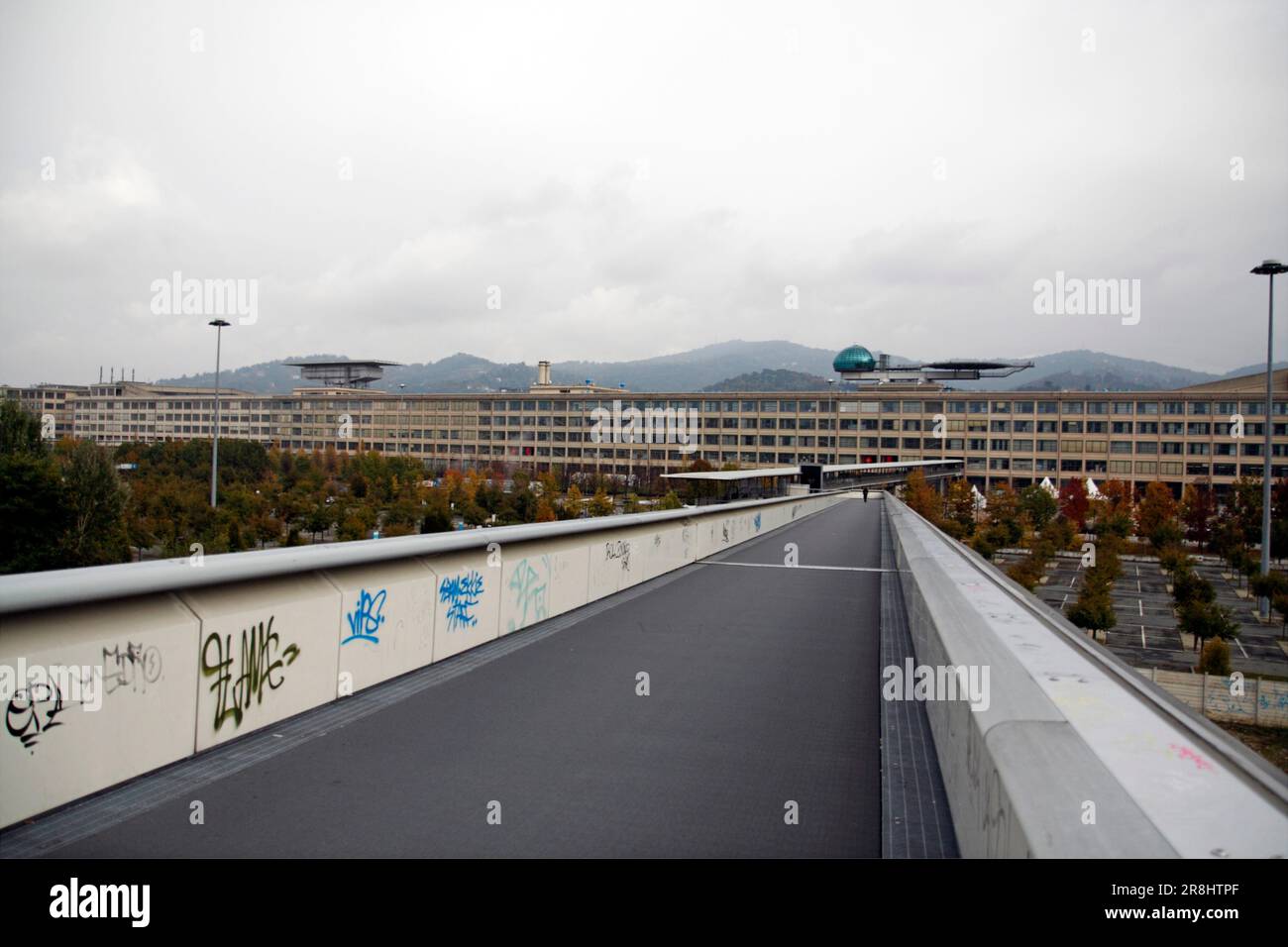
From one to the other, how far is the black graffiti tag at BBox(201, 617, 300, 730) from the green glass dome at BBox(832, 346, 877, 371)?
15391cm

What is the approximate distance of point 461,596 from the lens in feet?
26.9

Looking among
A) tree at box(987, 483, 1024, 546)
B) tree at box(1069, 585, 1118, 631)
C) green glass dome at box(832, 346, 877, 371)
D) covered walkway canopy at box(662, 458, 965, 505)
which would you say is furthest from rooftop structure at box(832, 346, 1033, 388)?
tree at box(1069, 585, 1118, 631)

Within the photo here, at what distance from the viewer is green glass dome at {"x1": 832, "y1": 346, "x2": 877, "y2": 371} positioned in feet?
506

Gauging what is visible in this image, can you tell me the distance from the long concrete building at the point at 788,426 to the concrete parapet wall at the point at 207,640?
105165 millimetres

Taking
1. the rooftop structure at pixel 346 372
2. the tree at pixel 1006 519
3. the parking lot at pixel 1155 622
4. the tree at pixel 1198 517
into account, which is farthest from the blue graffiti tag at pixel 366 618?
the rooftop structure at pixel 346 372

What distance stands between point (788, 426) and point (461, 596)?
119894 millimetres

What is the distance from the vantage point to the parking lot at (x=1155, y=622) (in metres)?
38.6

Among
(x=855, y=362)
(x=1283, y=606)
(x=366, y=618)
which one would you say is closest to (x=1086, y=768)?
(x=366, y=618)

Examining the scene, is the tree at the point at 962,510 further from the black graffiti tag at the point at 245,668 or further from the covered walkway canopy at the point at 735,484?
the black graffiti tag at the point at 245,668

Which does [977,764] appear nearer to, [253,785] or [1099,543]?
[253,785]

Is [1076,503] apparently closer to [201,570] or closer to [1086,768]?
[1086,768]

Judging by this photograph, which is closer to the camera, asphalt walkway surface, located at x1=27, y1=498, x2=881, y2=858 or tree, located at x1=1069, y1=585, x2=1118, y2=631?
asphalt walkway surface, located at x1=27, y1=498, x2=881, y2=858

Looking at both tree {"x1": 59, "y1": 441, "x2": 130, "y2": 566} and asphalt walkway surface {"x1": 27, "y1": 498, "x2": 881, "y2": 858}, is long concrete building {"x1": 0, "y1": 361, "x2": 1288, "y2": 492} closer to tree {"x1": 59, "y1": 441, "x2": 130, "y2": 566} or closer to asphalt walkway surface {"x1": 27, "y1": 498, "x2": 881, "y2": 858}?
tree {"x1": 59, "y1": 441, "x2": 130, "y2": 566}
